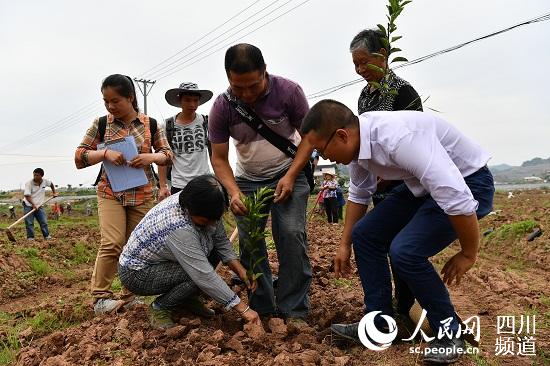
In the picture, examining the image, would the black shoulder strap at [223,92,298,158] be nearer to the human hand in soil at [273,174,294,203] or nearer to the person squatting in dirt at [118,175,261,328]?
the human hand in soil at [273,174,294,203]

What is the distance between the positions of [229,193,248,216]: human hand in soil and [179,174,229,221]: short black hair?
0.15 metres

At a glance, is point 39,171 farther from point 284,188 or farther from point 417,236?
point 417,236

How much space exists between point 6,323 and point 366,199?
12.1 ft

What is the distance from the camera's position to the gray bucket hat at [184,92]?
16.1 ft

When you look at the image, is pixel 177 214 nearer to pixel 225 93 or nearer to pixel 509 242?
pixel 225 93

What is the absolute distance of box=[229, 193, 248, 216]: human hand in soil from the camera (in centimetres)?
320

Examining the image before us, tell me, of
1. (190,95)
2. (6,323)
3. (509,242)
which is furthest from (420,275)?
(509,242)

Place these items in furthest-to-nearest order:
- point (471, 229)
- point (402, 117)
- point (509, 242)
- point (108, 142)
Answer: point (509, 242) < point (108, 142) < point (402, 117) < point (471, 229)

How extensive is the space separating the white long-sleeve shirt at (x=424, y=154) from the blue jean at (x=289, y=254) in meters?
0.85

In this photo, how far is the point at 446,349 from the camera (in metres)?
2.53

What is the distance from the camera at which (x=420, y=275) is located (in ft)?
8.33

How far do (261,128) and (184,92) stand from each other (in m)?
1.84

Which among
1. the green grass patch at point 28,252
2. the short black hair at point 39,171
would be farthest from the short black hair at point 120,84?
the short black hair at point 39,171

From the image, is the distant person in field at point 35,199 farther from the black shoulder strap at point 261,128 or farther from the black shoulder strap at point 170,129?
the black shoulder strap at point 261,128
